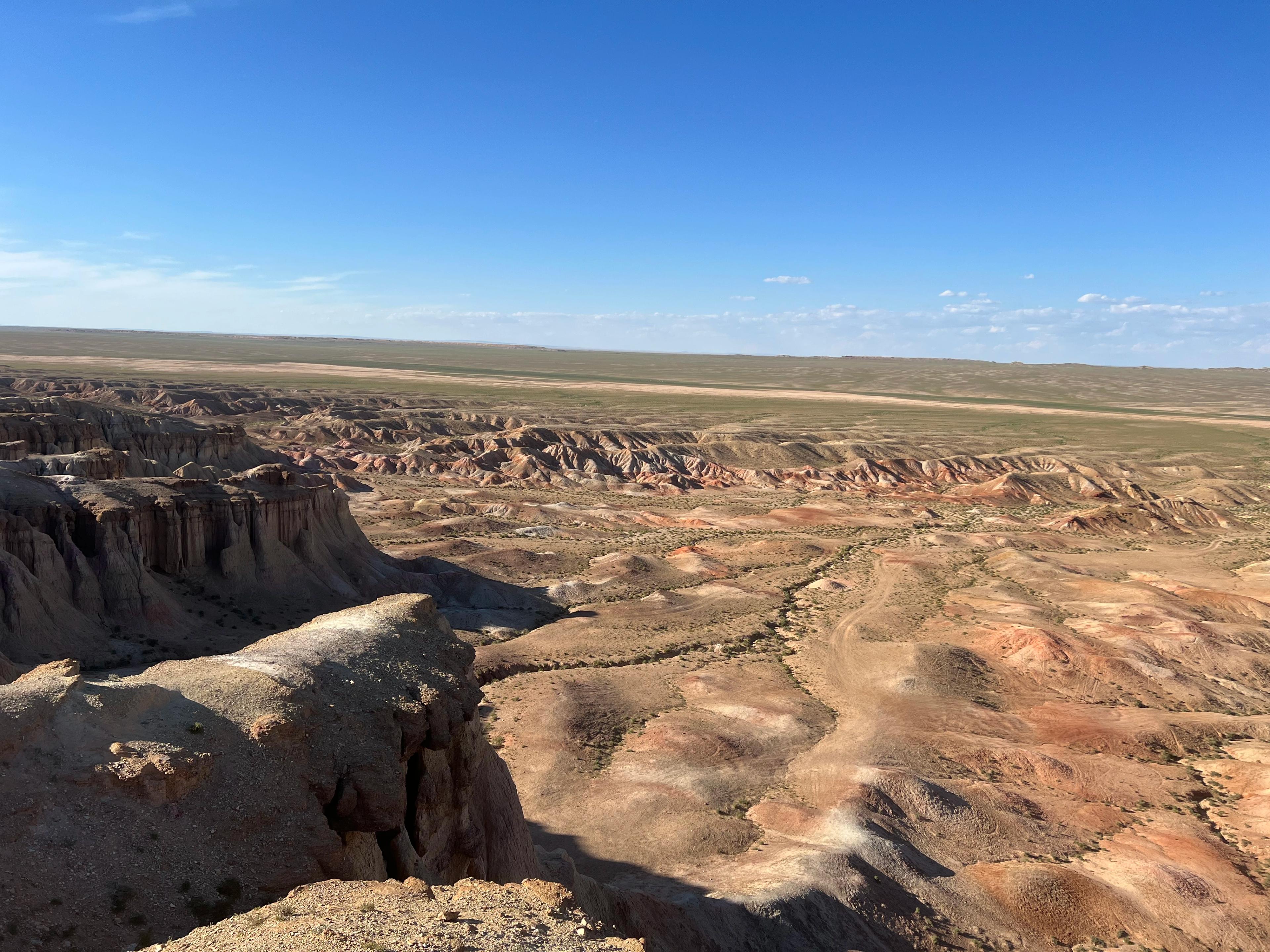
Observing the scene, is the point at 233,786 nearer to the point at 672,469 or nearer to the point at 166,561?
the point at 166,561

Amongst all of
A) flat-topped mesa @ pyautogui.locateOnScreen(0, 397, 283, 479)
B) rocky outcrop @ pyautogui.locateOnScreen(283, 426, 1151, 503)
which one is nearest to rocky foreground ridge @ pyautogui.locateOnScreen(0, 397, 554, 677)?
flat-topped mesa @ pyautogui.locateOnScreen(0, 397, 283, 479)

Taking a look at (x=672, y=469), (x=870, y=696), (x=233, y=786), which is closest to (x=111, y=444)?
(x=870, y=696)

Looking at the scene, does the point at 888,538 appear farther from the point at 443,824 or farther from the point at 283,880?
the point at 283,880

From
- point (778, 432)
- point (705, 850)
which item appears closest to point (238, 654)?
point (705, 850)

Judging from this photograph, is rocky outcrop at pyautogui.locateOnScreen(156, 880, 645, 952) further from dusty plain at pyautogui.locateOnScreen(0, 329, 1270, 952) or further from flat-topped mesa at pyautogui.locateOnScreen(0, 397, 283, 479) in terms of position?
flat-topped mesa at pyautogui.locateOnScreen(0, 397, 283, 479)

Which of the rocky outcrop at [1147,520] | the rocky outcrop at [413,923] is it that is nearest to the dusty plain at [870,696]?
the rocky outcrop at [413,923]
